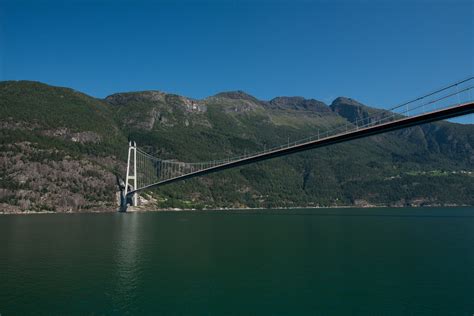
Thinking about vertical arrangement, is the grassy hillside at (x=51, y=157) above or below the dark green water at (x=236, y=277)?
above

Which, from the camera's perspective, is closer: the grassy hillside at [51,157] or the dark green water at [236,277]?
the dark green water at [236,277]

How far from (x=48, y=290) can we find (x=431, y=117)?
4374cm

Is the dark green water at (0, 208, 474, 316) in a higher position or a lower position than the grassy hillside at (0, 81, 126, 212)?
lower

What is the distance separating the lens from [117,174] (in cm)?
15600

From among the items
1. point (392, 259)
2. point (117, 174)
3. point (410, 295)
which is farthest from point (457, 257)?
point (117, 174)

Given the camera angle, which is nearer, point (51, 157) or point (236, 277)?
point (236, 277)

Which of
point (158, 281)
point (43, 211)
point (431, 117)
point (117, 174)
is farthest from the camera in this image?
point (117, 174)

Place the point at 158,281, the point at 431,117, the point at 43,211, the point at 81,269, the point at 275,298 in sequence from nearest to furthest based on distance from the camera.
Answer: the point at 275,298 → the point at 158,281 → the point at 81,269 → the point at 431,117 → the point at 43,211

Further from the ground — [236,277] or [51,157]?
[51,157]

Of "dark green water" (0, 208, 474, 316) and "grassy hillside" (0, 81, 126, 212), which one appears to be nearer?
"dark green water" (0, 208, 474, 316)

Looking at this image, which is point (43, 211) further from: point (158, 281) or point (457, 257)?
point (457, 257)

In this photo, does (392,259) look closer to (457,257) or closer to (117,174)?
(457,257)

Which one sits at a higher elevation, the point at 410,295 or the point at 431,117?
the point at 431,117

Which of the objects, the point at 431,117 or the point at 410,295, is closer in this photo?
the point at 410,295
